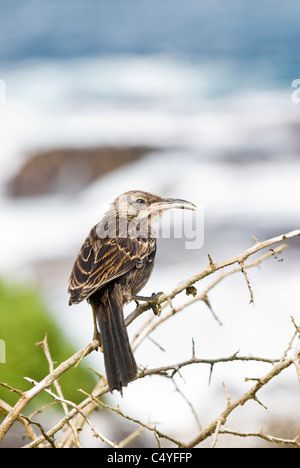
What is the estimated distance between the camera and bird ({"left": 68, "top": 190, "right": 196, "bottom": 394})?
219 centimetres

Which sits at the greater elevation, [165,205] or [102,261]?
[165,205]

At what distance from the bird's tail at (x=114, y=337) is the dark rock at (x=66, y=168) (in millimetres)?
8992

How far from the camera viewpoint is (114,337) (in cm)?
225

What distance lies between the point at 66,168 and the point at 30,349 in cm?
764

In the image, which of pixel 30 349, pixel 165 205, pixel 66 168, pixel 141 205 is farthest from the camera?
pixel 66 168

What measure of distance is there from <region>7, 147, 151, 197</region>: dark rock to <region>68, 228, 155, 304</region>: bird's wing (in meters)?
8.79

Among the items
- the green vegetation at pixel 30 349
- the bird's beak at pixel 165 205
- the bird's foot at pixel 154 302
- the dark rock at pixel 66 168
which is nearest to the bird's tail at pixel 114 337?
the bird's foot at pixel 154 302

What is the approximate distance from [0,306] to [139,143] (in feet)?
26.5

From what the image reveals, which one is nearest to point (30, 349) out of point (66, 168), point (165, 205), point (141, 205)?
point (141, 205)

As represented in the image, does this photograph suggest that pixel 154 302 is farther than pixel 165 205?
No

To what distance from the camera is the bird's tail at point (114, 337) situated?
2.11 metres

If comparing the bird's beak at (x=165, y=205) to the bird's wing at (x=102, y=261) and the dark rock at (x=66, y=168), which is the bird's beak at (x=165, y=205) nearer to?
the bird's wing at (x=102, y=261)

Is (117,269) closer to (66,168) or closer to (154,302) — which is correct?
(154,302)
